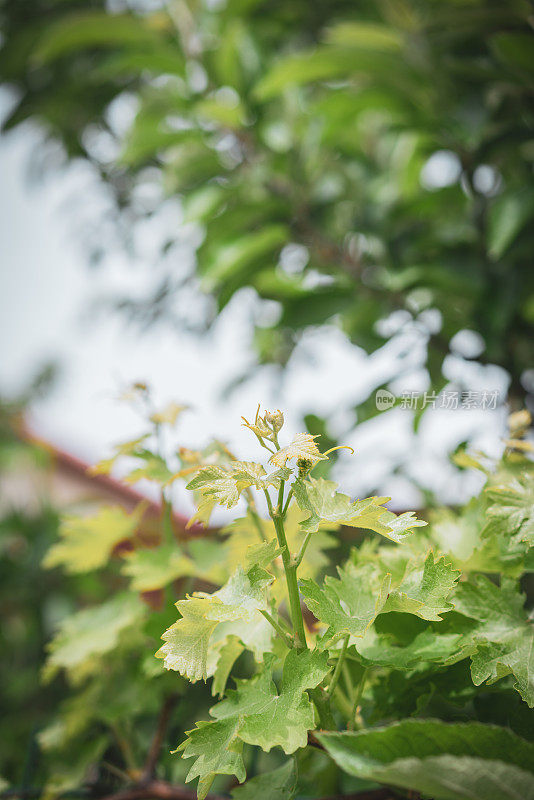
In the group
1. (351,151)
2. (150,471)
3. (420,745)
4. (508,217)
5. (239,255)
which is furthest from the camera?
(351,151)

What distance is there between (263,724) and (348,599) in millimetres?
76

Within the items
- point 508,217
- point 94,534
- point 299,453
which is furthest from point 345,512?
point 508,217

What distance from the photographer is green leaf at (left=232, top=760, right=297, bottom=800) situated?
1.01ft

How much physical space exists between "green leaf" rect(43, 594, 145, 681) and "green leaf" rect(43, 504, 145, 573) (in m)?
0.05

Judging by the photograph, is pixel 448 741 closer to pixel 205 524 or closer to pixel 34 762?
pixel 205 524

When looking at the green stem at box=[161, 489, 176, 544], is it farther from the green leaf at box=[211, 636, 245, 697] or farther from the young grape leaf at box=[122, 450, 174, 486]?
the green leaf at box=[211, 636, 245, 697]

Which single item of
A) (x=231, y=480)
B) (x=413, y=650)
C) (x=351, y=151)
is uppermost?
(x=231, y=480)

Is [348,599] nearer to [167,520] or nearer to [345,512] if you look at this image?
[345,512]

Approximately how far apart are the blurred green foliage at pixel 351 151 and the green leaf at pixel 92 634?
0.44 metres

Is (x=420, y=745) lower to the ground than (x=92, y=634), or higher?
higher

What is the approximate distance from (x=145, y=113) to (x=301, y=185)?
0.30m

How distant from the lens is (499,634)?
1.00 feet

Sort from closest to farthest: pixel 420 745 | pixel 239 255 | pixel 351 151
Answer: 1. pixel 420 745
2. pixel 239 255
3. pixel 351 151

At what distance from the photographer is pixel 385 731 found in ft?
0.81
